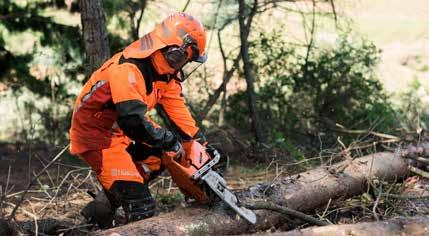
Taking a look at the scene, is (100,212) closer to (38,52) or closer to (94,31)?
(94,31)

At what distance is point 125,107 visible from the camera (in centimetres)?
394

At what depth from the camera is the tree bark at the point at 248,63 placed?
939 cm

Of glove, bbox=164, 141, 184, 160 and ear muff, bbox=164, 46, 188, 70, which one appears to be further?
ear muff, bbox=164, 46, 188, 70

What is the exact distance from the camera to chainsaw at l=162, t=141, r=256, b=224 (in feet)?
13.2

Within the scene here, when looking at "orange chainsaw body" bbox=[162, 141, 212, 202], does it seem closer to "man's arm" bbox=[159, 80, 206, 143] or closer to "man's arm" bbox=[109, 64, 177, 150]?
"man's arm" bbox=[109, 64, 177, 150]

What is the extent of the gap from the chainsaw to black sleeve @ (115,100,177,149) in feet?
0.45

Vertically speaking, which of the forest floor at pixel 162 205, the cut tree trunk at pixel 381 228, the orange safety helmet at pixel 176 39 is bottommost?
the forest floor at pixel 162 205

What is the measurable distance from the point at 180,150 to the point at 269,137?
20.2ft

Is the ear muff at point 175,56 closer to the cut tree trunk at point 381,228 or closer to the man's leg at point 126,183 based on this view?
the man's leg at point 126,183

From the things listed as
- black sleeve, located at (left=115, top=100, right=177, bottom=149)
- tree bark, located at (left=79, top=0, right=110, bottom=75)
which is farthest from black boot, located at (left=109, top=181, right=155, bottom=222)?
tree bark, located at (left=79, top=0, right=110, bottom=75)

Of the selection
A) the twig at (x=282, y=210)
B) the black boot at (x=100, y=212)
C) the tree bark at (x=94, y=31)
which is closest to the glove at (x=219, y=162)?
the twig at (x=282, y=210)

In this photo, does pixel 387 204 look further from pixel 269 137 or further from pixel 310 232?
pixel 269 137

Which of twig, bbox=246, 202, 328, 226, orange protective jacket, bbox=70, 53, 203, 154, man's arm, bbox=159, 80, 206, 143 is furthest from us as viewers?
man's arm, bbox=159, 80, 206, 143

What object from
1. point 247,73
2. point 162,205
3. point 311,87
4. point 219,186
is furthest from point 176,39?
point 311,87
